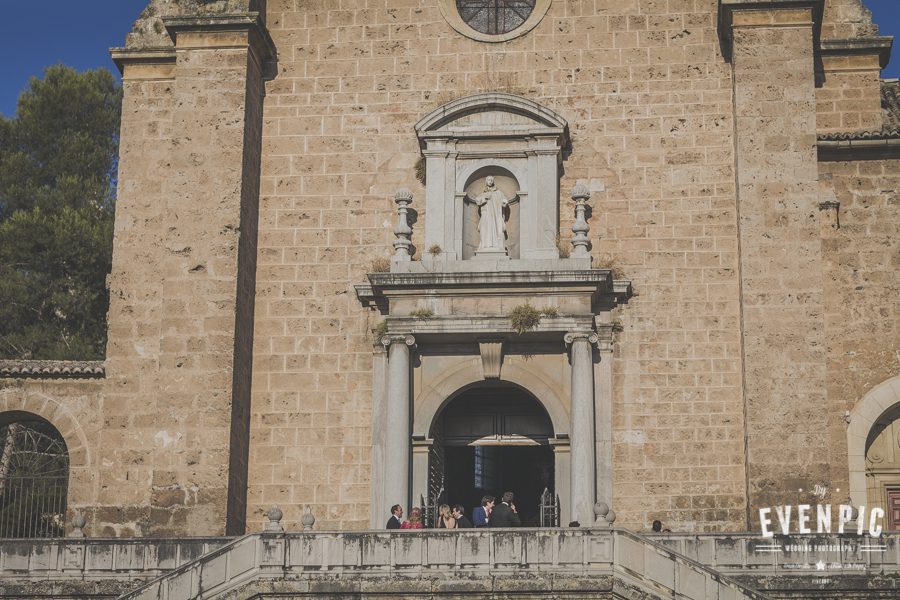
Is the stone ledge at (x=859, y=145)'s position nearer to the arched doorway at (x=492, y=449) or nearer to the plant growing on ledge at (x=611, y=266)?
the plant growing on ledge at (x=611, y=266)

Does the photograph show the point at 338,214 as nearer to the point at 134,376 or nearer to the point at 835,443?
Answer: the point at 134,376

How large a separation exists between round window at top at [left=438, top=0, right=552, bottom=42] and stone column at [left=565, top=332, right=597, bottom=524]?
520 centimetres

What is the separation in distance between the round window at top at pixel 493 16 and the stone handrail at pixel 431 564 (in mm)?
10011

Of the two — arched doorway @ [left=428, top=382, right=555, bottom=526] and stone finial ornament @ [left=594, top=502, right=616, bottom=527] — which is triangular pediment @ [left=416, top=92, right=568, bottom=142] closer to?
arched doorway @ [left=428, top=382, right=555, bottom=526]

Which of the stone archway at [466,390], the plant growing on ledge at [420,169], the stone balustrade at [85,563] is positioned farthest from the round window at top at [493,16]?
the stone balustrade at [85,563]

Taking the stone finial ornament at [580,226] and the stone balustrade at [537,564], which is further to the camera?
the stone finial ornament at [580,226]

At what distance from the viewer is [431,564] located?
17.2m

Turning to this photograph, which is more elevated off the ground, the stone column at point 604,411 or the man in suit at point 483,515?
the stone column at point 604,411

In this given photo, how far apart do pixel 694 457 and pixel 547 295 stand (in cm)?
315

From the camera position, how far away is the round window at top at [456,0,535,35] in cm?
2492

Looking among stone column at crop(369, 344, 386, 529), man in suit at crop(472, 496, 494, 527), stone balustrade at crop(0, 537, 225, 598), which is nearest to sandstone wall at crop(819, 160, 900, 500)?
man in suit at crop(472, 496, 494, 527)

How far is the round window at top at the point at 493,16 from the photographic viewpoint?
2473cm

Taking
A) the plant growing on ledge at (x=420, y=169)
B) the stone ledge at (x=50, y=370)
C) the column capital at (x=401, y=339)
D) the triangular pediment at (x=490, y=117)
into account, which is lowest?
the stone ledge at (x=50, y=370)

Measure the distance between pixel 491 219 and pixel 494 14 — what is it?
3.57 metres
